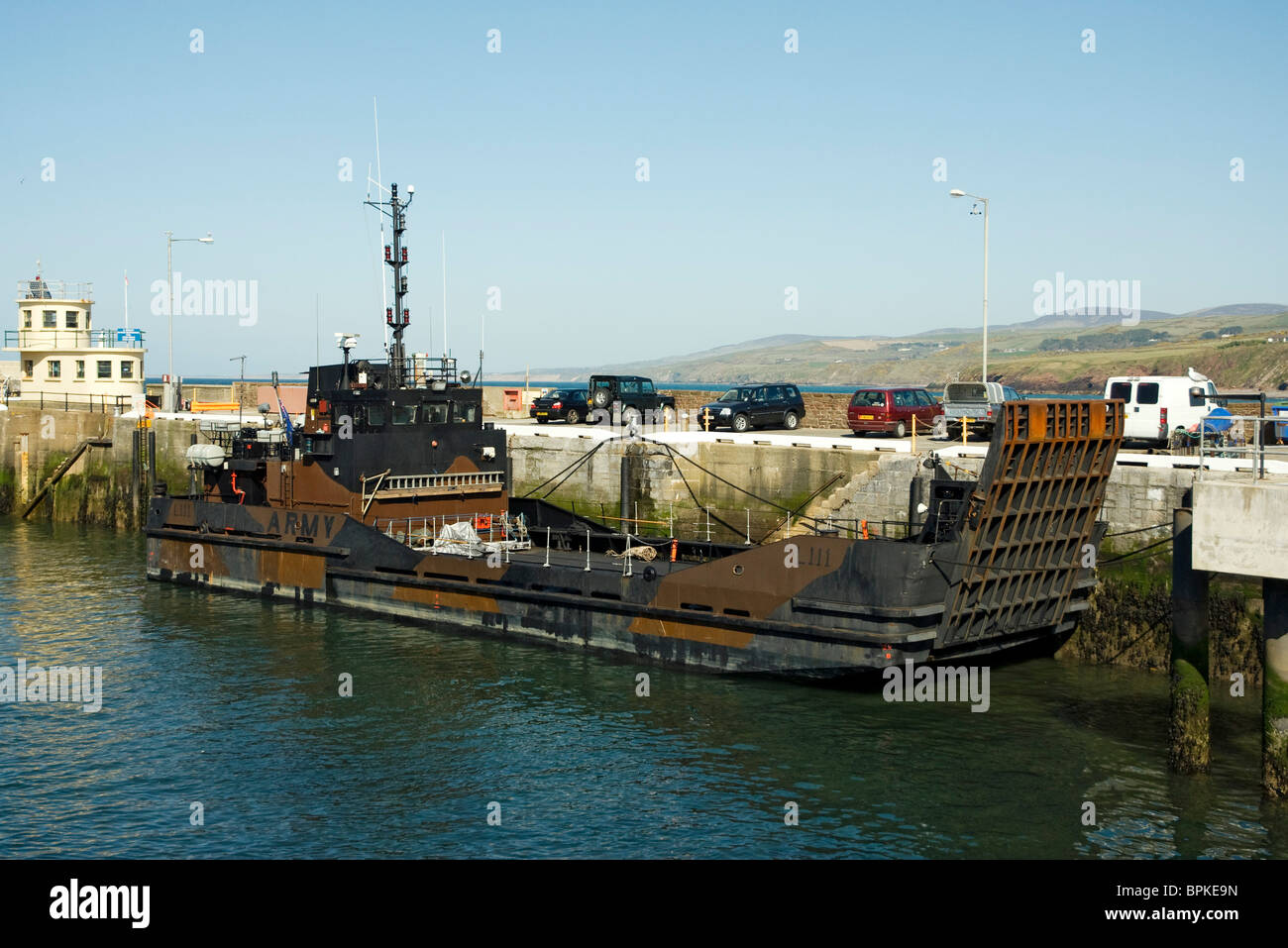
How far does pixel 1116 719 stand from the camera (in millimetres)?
18156

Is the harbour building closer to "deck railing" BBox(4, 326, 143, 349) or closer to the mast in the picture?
"deck railing" BBox(4, 326, 143, 349)

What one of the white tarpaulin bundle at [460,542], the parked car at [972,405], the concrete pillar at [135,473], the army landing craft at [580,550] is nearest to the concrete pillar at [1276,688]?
the army landing craft at [580,550]

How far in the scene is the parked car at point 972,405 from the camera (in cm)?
3066

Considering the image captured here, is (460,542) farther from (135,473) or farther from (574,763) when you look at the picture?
(135,473)

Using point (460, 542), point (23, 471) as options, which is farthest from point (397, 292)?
point (23, 471)

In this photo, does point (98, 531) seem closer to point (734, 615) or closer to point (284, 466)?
point (284, 466)

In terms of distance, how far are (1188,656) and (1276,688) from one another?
1307mm

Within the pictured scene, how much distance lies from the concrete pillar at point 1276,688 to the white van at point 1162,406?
13555 millimetres

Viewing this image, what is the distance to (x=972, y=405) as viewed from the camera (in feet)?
101

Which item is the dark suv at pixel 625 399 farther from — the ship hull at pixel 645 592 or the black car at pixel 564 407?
the ship hull at pixel 645 592

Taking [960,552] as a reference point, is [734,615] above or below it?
below

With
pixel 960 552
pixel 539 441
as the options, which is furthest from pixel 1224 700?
pixel 539 441

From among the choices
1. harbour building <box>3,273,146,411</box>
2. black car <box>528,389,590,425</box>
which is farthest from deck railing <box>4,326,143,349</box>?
black car <box>528,389,590,425</box>
